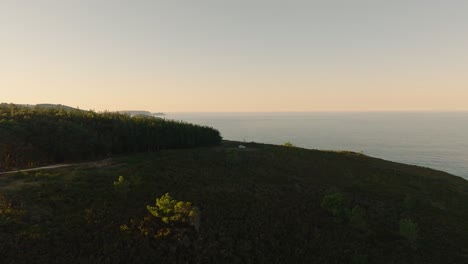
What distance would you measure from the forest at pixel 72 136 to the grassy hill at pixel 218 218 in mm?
6765

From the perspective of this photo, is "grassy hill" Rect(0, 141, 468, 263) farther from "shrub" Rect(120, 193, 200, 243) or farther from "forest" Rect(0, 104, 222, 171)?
"forest" Rect(0, 104, 222, 171)

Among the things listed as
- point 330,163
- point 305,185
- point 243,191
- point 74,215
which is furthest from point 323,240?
point 330,163

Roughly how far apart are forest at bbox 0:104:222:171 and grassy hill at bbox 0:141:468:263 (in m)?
6.77

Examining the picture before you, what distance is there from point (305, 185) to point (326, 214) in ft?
28.0

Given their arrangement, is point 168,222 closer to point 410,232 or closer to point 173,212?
point 173,212

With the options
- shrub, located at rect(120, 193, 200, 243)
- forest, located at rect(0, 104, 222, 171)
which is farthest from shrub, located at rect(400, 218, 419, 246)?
forest, located at rect(0, 104, 222, 171)

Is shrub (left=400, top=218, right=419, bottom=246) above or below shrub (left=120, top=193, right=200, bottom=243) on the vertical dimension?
below

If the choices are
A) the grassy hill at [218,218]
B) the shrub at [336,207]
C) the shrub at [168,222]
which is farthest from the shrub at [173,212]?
the shrub at [336,207]

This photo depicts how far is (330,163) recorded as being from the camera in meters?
49.2

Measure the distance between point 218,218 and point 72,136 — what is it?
26.4 m

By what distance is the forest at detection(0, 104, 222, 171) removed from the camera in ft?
115

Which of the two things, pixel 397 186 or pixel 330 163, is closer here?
pixel 397 186

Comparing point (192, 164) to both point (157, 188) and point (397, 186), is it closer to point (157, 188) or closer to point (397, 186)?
point (157, 188)

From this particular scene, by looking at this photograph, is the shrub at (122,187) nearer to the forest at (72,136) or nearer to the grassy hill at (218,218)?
the grassy hill at (218,218)
